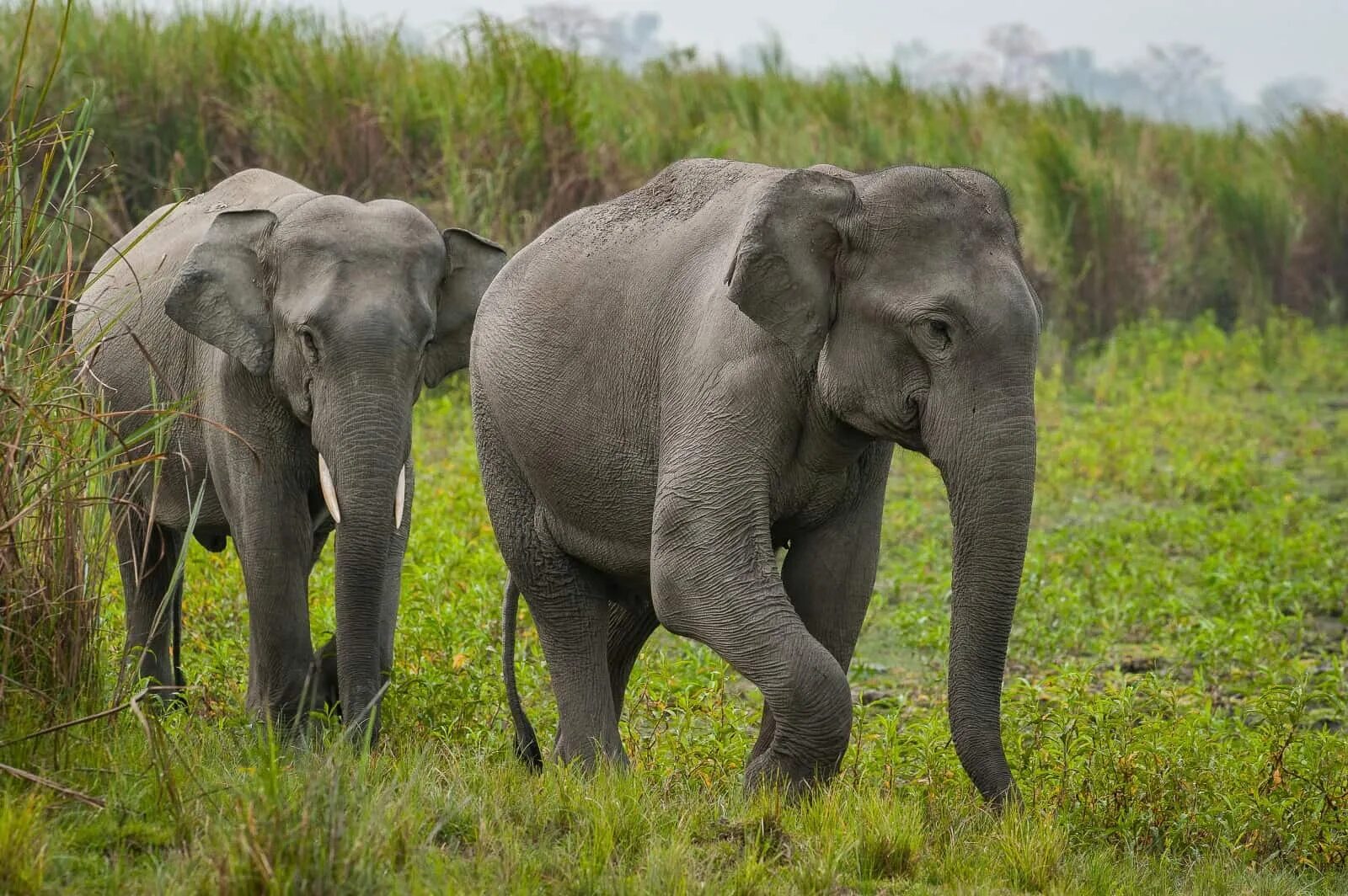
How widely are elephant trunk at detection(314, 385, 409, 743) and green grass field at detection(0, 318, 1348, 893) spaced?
0.83ft

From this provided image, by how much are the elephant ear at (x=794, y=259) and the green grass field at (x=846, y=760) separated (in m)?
1.22

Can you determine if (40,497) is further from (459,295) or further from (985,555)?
(985,555)

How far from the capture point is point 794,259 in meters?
4.86

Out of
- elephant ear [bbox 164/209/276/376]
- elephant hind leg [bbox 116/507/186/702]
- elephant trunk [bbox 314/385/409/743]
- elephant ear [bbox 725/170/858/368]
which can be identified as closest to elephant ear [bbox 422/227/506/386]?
elephant ear [bbox 164/209/276/376]

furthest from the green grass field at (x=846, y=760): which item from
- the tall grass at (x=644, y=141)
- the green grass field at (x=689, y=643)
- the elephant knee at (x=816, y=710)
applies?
the tall grass at (x=644, y=141)

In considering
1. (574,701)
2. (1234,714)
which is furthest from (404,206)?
(1234,714)

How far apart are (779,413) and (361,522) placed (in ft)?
4.87

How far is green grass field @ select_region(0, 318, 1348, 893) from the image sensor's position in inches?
162

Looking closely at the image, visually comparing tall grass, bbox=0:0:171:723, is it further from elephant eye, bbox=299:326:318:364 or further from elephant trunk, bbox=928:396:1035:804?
elephant trunk, bbox=928:396:1035:804

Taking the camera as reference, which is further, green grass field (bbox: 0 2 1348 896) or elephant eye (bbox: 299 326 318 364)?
elephant eye (bbox: 299 326 318 364)

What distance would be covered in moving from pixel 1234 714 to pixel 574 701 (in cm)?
266

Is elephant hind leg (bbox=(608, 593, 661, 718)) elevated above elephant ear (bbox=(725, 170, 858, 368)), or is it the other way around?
elephant ear (bbox=(725, 170, 858, 368))

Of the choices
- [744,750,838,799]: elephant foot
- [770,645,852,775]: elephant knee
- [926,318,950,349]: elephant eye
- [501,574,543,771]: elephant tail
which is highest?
[926,318,950,349]: elephant eye

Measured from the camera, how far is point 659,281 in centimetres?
548
